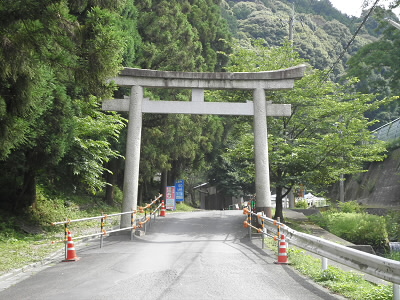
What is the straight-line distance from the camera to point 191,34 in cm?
2502

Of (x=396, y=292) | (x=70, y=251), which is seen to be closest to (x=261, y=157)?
(x=70, y=251)

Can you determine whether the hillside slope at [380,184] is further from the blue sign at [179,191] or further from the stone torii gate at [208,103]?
the stone torii gate at [208,103]

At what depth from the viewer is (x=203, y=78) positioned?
1447 cm

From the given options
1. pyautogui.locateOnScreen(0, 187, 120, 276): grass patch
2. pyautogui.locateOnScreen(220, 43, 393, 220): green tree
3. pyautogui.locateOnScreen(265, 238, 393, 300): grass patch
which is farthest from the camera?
pyautogui.locateOnScreen(220, 43, 393, 220): green tree

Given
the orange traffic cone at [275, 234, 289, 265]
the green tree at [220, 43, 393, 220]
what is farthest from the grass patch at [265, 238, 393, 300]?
the green tree at [220, 43, 393, 220]

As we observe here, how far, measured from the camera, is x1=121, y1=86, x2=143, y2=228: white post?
1380 cm

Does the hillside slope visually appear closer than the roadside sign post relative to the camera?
No

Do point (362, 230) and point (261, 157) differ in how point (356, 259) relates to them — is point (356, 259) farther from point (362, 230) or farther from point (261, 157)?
point (362, 230)

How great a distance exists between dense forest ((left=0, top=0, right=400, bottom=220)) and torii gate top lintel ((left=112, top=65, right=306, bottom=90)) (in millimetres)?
1341

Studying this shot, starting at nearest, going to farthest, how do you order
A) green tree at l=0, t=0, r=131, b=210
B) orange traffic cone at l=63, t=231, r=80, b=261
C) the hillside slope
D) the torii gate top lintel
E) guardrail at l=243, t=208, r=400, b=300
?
1. guardrail at l=243, t=208, r=400, b=300
2. green tree at l=0, t=0, r=131, b=210
3. orange traffic cone at l=63, t=231, r=80, b=261
4. the torii gate top lintel
5. the hillside slope

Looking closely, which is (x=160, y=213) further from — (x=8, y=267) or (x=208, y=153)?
(x=8, y=267)

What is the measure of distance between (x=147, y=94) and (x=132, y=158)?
563 cm

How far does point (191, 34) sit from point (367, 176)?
21594 millimetres

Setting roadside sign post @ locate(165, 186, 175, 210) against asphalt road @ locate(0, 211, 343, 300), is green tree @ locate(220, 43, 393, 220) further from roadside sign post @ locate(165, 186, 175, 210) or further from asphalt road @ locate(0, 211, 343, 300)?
roadside sign post @ locate(165, 186, 175, 210)
